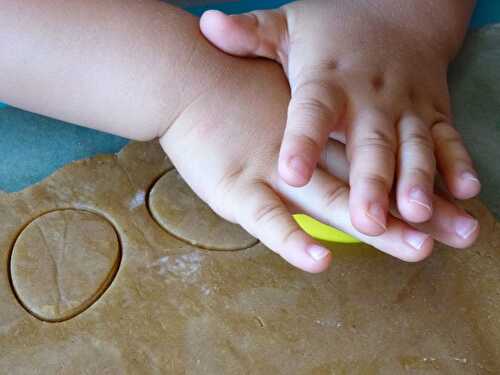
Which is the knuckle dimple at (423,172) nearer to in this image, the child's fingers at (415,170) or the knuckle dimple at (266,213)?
the child's fingers at (415,170)

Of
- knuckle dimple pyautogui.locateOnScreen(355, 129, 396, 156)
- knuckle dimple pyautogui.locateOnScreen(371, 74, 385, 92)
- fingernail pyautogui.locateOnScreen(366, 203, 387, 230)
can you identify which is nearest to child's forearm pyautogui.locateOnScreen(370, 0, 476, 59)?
knuckle dimple pyautogui.locateOnScreen(371, 74, 385, 92)

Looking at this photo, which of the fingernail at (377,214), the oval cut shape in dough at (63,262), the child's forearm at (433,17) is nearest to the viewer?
the fingernail at (377,214)

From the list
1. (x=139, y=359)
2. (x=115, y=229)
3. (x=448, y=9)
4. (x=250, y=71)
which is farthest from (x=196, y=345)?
(x=448, y=9)

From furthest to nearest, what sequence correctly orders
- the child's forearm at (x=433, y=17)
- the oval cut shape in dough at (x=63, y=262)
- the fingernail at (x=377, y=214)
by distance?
1. the child's forearm at (x=433, y=17)
2. the oval cut shape in dough at (x=63, y=262)
3. the fingernail at (x=377, y=214)

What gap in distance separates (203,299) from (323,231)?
0.42ft

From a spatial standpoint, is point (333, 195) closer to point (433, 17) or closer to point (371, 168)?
point (371, 168)

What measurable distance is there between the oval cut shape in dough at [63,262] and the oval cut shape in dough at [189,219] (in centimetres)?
5

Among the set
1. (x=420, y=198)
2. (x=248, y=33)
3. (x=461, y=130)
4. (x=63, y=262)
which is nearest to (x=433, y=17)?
(x=461, y=130)

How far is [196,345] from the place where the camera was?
0.45 metres

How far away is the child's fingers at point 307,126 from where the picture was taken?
1.22 ft

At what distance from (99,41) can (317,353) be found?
354 millimetres

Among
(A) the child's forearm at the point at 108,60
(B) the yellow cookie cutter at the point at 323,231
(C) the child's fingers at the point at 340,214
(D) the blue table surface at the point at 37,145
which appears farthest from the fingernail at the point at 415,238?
(D) the blue table surface at the point at 37,145

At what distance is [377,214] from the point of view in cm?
37

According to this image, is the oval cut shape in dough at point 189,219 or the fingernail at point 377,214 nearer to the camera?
the fingernail at point 377,214
